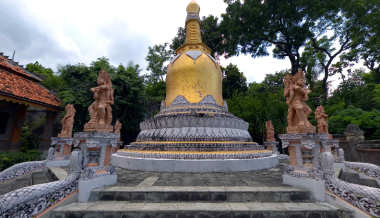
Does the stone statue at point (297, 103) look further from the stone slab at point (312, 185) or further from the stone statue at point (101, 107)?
the stone statue at point (101, 107)

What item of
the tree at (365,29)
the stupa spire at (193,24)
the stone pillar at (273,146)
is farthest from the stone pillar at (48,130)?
the tree at (365,29)

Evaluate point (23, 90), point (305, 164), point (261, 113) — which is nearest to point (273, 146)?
point (261, 113)

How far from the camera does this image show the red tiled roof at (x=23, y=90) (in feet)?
35.3

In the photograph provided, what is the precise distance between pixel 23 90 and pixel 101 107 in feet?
33.8

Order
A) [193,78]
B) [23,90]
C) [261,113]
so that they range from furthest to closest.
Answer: [261,113] → [193,78] → [23,90]

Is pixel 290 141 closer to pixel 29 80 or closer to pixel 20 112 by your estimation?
pixel 20 112

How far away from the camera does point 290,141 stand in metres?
5.69

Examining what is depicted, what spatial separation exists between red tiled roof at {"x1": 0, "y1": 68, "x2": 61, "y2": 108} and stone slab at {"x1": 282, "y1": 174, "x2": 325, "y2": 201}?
47.0 feet

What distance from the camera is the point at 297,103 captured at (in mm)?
5789

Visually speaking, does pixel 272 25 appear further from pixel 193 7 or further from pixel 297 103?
pixel 297 103

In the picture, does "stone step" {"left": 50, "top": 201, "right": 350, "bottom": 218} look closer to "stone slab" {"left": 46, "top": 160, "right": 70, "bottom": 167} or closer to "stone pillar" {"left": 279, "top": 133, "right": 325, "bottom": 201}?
"stone pillar" {"left": 279, "top": 133, "right": 325, "bottom": 201}

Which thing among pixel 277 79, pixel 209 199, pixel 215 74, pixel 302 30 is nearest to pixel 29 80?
pixel 215 74

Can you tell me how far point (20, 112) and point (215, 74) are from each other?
14.1 metres

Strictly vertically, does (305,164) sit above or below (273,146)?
below
